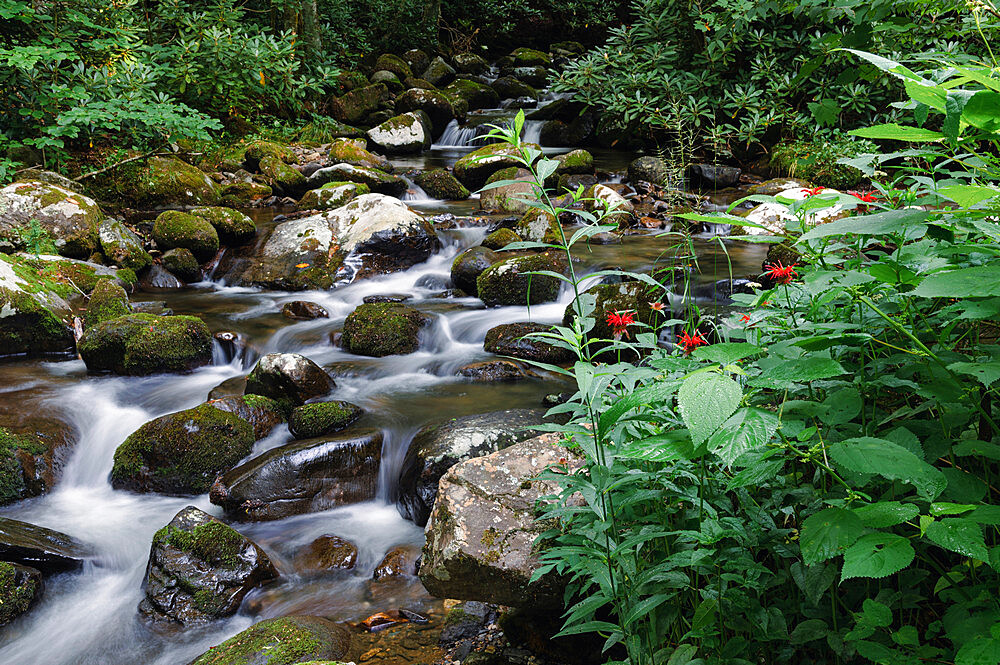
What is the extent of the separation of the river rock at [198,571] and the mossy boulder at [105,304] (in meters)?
3.50

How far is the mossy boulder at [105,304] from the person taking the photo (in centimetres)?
662

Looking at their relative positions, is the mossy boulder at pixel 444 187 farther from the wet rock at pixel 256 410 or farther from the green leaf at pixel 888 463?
the green leaf at pixel 888 463

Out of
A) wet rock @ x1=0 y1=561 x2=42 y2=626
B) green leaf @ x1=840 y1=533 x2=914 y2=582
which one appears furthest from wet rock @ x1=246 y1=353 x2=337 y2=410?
green leaf @ x1=840 y1=533 x2=914 y2=582

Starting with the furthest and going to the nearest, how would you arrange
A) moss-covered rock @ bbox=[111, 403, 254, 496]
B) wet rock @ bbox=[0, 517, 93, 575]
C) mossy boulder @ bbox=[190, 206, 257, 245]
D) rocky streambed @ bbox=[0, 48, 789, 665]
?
mossy boulder @ bbox=[190, 206, 257, 245] → moss-covered rock @ bbox=[111, 403, 254, 496] → wet rock @ bbox=[0, 517, 93, 575] → rocky streambed @ bbox=[0, 48, 789, 665]

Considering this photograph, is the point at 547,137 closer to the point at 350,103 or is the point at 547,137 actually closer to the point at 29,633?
the point at 350,103

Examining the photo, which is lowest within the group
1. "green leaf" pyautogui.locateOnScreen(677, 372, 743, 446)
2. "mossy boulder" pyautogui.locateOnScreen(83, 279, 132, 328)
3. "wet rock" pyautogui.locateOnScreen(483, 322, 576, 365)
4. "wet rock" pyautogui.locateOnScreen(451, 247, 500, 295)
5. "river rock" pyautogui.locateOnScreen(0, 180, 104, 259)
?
"wet rock" pyautogui.locateOnScreen(483, 322, 576, 365)

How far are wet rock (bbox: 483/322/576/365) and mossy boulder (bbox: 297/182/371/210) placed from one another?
16.2 feet

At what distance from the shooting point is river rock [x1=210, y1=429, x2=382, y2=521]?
4445mm

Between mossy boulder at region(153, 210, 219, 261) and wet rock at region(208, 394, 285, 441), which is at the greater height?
mossy boulder at region(153, 210, 219, 261)

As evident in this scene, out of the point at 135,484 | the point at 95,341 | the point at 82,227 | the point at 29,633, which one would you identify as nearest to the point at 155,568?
the point at 29,633

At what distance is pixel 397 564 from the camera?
12.9ft

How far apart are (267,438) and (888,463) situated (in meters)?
4.77

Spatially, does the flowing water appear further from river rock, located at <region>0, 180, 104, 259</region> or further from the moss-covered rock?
river rock, located at <region>0, 180, 104, 259</region>

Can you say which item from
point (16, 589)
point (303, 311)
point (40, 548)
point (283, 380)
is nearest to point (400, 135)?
point (303, 311)
